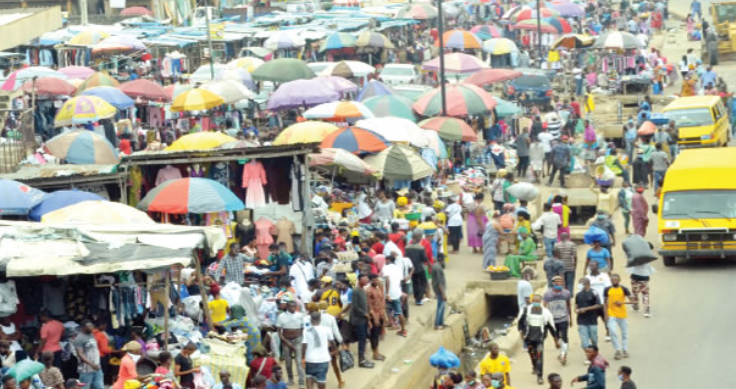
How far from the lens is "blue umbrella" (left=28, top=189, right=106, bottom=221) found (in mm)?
18750

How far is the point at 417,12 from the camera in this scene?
2189 inches

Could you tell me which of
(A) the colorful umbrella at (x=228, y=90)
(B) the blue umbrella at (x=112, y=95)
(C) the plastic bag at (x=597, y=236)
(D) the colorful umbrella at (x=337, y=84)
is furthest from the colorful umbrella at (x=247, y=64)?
(C) the plastic bag at (x=597, y=236)

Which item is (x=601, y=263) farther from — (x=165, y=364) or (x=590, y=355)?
(x=165, y=364)

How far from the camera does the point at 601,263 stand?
19.4 m

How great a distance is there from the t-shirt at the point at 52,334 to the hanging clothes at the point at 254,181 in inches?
248

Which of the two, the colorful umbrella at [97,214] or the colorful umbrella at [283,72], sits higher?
the colorful umbrella at [283,72]

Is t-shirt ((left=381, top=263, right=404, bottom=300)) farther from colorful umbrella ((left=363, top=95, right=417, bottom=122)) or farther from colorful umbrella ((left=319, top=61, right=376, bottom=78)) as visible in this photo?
colorful umbrella ((left=319, top=61, right=376, bottom=78))

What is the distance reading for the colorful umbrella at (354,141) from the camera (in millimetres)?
24188

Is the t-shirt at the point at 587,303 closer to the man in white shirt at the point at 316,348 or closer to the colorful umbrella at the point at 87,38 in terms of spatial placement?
the man in white shirt at the point at 316,348

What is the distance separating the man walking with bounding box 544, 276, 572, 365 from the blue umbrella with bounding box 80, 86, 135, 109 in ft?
44.6

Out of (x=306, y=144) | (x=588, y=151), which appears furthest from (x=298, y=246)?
(x=588, y=151)

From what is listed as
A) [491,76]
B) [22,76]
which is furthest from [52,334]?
[491,76]

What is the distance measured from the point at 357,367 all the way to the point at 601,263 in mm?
3871

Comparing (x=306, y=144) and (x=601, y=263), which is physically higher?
(x=306, y=144)
